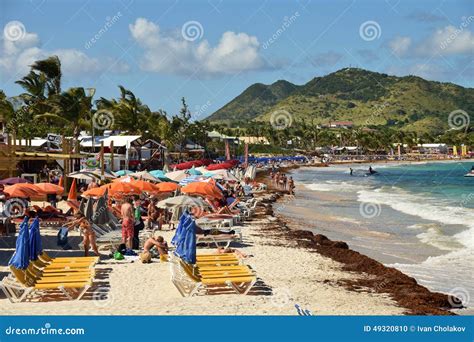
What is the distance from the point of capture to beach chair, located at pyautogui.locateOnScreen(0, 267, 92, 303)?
10.1 metres

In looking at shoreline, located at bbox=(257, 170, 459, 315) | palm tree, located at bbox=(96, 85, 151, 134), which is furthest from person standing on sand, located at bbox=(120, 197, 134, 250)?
palm tree, located at bbox=(96, 85, 151, 134)

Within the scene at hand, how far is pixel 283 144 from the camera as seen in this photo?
158m

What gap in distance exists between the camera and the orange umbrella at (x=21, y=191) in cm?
1591

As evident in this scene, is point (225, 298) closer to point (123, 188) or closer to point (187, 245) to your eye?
point (187, 245)

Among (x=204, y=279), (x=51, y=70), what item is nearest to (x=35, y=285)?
(x=204, y=279)

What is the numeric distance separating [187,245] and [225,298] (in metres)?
1.20

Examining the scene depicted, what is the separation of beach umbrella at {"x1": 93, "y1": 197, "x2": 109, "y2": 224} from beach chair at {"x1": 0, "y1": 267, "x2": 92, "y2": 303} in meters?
6.49

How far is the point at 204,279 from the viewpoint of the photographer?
10.8m

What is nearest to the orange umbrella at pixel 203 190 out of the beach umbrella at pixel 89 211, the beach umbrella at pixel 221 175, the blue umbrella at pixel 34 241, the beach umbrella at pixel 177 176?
the beach umbrella at pixel 89 211

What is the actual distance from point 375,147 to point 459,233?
5948 inches

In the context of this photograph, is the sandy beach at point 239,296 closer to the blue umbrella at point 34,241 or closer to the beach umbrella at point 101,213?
the blue umbrella at point 34,241

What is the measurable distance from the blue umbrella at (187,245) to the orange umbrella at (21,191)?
658 centimetres
